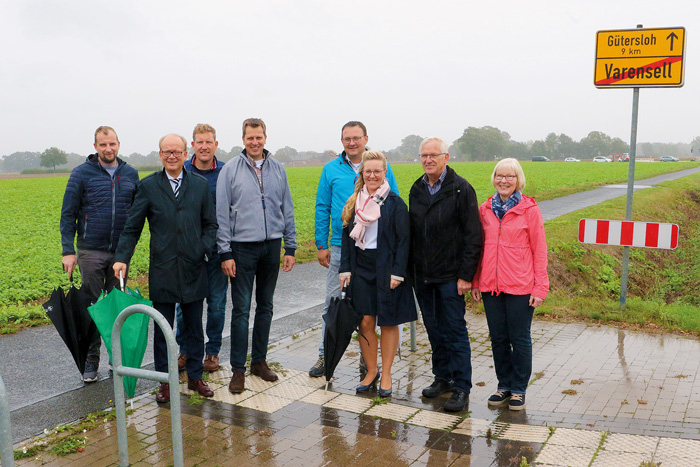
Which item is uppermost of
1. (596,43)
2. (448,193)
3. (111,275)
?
(596,43)

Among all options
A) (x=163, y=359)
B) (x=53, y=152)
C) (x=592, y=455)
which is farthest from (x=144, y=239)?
(x=53, y=152)

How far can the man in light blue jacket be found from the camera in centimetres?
587

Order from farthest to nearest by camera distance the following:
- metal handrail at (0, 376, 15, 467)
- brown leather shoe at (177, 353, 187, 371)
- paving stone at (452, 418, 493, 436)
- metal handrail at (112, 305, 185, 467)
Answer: brown leather shoe at (177, 353, 187, 371) → paving stone at (452, 418, 493, 436) → metal handrail at (112, 305, 185, 467) → metal handrail at (0, 376, 15, 467)

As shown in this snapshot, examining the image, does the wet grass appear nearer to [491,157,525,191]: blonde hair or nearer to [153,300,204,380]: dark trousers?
[491,157,525,191]: blonde hair

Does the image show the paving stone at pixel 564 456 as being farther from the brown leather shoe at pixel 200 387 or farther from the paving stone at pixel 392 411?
the brown leather shoe at pixel 200 387

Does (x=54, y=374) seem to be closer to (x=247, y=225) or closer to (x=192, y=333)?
(x=192, y=333)

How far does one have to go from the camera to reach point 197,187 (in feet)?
18.1

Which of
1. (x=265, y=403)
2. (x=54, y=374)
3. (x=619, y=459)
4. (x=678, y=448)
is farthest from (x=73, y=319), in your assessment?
(x=678, y=448)

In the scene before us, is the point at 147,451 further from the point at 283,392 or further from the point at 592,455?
the point at 592,455

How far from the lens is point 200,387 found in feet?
18.0

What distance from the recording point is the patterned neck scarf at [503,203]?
5211mm

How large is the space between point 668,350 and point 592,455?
3.01 m

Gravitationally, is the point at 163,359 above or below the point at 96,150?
below

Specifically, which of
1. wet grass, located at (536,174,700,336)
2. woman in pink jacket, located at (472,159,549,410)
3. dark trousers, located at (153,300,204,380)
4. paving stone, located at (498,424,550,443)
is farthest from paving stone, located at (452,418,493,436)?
wet grass, located at (536,174,700,336)
